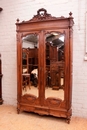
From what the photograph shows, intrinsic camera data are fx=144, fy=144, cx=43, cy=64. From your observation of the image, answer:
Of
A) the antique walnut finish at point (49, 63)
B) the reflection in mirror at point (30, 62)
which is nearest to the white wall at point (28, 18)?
the antique walnut finish at point (49, 63)

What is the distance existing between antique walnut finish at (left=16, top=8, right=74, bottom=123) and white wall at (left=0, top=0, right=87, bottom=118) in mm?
354

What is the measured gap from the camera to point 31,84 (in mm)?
2861

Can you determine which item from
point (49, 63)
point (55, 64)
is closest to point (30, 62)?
point (49, 63)

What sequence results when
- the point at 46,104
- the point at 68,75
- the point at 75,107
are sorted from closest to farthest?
the point at 68,75, the point at 46,104, the point at 75,107

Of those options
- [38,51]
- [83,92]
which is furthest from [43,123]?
[38,51]

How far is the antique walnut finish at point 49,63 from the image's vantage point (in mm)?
2600

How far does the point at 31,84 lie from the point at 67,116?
907 millimetres

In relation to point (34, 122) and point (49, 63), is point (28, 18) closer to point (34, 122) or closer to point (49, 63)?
point (49, 63)

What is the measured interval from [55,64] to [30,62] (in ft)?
1.70

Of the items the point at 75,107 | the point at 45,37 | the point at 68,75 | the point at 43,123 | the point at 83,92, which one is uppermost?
the point at 45,37

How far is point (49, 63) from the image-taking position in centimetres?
274

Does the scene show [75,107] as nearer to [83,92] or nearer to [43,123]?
[83,92]

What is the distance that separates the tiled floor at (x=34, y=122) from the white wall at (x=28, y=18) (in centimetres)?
38

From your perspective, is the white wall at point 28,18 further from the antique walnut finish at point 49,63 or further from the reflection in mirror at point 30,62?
the reflection in mirror at point 30,62
